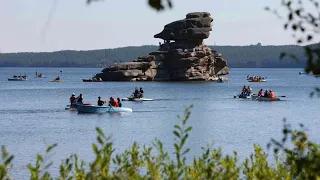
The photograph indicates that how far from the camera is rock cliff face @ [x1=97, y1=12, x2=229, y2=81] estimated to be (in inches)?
4961

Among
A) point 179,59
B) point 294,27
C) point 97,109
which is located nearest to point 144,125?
point 97,109

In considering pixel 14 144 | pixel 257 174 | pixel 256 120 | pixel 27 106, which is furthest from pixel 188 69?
pixel 257 174

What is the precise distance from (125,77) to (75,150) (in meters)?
94.7

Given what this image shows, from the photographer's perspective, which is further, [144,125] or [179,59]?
Result: [179,59]

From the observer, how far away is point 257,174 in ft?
38.5

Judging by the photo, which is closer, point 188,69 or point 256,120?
point 256,120

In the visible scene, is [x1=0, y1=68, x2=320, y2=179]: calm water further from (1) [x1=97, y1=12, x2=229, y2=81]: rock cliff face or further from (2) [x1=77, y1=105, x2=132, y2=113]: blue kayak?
(1) [x1=97, y1=12, x2=229, y2=81]: rock cliff face

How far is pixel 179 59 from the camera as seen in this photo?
409ft

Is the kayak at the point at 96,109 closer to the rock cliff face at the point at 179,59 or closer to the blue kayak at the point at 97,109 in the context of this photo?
→ the blue kayak at the point at 97,109

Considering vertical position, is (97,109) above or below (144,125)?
above

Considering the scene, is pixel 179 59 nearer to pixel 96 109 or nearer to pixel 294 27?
pixel 96 109

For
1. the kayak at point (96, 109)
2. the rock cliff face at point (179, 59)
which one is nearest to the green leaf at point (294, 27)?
the kayak at point (96, 109)

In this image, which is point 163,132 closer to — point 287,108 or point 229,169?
point 287,108

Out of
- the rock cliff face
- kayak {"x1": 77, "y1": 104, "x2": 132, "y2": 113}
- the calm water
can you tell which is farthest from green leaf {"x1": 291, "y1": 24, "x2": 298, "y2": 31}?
the rock cliff face
